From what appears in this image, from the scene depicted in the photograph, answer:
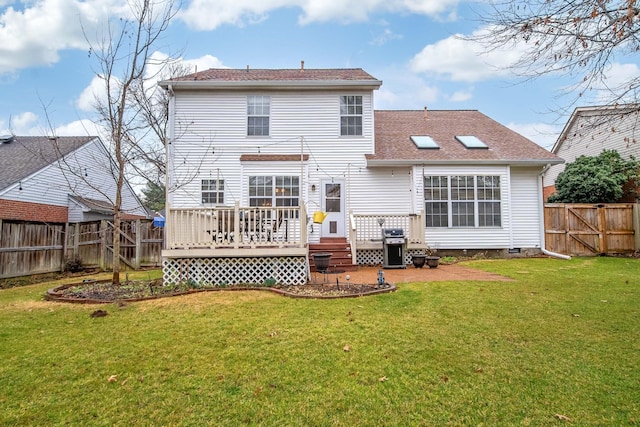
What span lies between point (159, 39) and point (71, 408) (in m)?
8.85

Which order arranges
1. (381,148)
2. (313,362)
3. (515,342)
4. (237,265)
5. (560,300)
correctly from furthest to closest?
(381,148)
(237,265)
(560,300)
(515,342)
(313,362)

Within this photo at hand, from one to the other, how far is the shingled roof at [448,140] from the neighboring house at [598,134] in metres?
1.29

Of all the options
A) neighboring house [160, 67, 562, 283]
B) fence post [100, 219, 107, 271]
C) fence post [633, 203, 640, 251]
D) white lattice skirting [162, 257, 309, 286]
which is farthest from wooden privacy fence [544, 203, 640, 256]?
fence post [100, 219, 107, 271]

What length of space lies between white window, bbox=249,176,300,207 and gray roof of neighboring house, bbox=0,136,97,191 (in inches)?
363

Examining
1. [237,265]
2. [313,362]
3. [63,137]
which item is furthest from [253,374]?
[63,137]

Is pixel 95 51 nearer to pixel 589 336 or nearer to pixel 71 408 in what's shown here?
pixel 71 408

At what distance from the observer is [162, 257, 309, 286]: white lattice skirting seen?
7.66m

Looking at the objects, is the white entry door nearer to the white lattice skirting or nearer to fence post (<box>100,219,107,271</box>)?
the white lattice skirting

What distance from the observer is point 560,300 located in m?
5.82

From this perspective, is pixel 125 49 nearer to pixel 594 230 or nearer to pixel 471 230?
pixel 471 230

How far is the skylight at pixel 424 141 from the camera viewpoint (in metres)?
12.8

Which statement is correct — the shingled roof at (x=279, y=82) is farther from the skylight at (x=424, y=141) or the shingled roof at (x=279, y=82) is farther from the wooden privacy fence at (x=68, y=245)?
the wooden privacy fence at (x=68, y=245)

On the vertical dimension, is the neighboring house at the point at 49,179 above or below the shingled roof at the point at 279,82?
below

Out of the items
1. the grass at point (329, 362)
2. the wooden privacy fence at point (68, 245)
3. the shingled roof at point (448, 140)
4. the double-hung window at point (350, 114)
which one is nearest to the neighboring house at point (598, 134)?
the shingled roof at point (448, 140)
